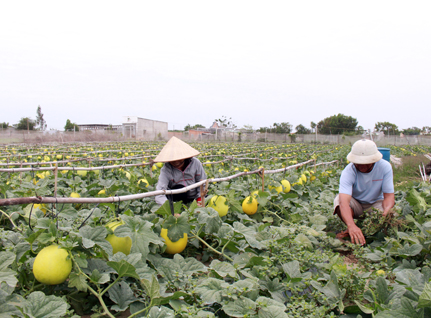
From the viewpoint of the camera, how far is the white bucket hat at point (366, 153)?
318 centimetres

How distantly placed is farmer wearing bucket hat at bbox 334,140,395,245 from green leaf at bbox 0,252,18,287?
9.61 ft

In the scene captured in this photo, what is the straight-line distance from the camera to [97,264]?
62.1 inches

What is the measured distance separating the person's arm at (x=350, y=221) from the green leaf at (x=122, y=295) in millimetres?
2296

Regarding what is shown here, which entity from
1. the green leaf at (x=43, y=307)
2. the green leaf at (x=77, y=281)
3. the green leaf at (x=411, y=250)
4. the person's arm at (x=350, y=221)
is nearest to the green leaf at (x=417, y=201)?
the person's arm at (x=350, y=221)

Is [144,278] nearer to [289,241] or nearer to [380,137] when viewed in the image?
[289,241]

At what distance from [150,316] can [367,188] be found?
3.15 metres

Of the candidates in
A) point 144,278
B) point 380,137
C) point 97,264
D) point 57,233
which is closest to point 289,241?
point 144,278

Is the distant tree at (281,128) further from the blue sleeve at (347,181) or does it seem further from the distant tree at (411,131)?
the blue sleeve at (347,181)

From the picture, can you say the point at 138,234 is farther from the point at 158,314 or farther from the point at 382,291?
the point at 382,291

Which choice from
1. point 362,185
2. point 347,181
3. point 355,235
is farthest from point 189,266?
point 362,185

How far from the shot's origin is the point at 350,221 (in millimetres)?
3117

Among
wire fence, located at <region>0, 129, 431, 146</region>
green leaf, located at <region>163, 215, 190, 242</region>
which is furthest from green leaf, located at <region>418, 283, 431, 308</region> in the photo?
wire fence, located at <region>0, 129, 431, 146</region>

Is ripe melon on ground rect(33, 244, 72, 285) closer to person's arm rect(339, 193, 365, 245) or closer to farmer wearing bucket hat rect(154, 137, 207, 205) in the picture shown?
farmer wearing bucket hat rect(154, 137, 207, 205)

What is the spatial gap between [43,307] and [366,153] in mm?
3214
